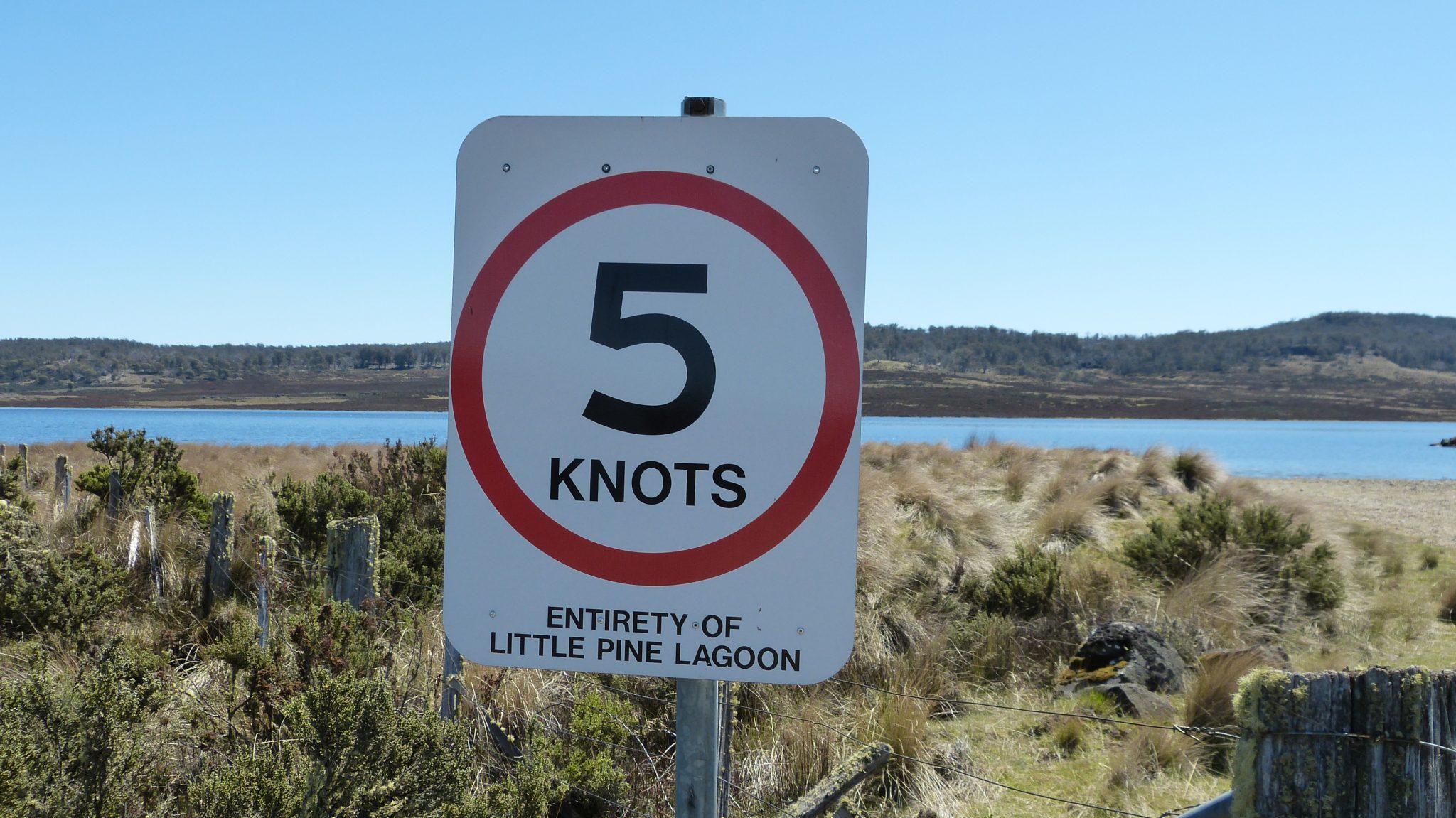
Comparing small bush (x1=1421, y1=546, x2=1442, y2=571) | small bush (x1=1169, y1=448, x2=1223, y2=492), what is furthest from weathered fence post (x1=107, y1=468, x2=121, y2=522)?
small bush (x1=1169, y1=448, x2=1223, y2=492)

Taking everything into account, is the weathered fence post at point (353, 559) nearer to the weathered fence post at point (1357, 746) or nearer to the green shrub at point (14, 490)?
the weathered fence post at point (1357, 746)

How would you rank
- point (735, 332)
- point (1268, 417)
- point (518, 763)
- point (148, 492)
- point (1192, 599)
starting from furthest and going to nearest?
point (1268, 417) → point (148, 492) → point (1192, 599) → point (518, 763) → point (735, 332)

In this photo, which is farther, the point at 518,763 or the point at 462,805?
the point at 518,763

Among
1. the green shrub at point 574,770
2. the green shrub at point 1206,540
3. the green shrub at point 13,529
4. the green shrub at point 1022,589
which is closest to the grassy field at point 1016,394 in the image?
the green shrub at point 1206,540

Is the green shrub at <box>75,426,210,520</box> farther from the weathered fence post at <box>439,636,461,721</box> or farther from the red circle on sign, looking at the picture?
the red circle on sign

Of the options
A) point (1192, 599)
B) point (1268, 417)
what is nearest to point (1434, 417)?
point (1268, 417)

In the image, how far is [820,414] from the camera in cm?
149

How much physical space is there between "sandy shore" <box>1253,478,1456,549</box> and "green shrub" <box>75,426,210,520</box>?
45.9ft

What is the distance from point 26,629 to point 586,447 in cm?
524

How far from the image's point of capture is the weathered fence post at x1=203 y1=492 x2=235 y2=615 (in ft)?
20.1

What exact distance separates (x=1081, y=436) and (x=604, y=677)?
5715cm

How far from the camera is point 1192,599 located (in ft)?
25.1

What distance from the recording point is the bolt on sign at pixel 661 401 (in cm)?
149

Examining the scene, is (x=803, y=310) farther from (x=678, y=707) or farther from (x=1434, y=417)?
(x=1434, y=417)
